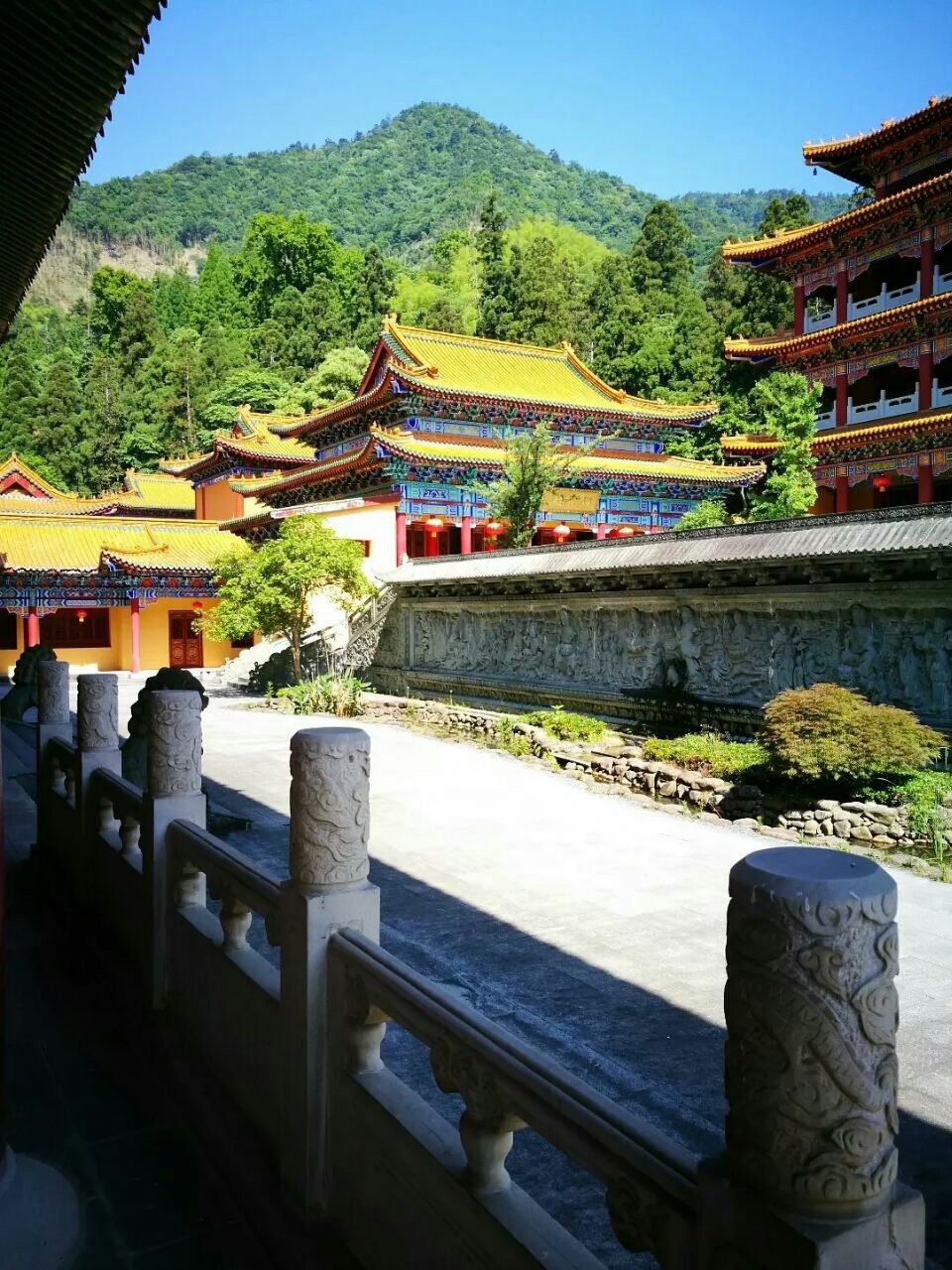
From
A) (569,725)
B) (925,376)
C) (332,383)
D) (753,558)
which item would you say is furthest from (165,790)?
(332,383)

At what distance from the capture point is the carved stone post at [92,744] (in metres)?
5.46

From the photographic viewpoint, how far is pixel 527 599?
14555mm

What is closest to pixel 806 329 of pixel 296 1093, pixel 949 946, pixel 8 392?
pixel 949 946

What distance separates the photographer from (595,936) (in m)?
5.40

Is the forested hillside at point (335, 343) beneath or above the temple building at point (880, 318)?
above

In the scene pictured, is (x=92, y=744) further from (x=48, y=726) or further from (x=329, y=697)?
(x=329, y=697)

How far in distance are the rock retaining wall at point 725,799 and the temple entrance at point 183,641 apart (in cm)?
1558

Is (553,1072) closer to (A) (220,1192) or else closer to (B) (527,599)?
(A) (220,1192)

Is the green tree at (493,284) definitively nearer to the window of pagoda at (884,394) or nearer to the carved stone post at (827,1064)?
the window of pagoda at (884,394)

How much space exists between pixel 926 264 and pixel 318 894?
74.5 feet

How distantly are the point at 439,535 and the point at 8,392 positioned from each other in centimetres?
3514

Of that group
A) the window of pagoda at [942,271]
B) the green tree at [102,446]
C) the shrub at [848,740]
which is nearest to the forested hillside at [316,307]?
the green tree at [102,446]

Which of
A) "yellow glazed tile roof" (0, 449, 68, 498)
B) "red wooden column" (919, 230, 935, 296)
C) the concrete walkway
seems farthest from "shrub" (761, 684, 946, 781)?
"yellow glazed tile roof" (0, 449, 68, 498)

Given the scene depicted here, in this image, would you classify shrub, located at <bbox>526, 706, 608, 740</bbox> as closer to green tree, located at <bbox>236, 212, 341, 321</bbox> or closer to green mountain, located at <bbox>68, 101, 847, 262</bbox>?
green tree, located at <bbox>236, 212, 341, 321</bbox>
